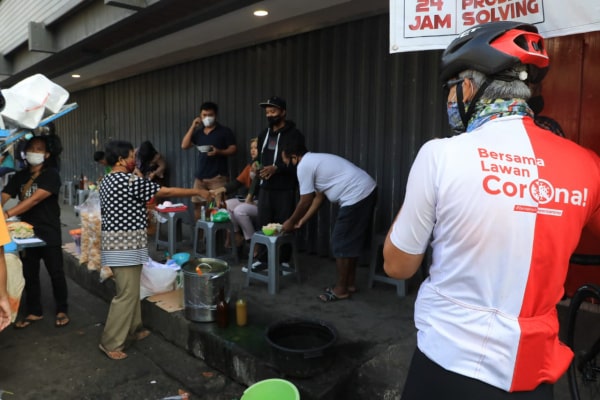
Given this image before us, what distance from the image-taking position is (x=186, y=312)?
4305 mm

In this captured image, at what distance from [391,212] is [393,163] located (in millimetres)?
610

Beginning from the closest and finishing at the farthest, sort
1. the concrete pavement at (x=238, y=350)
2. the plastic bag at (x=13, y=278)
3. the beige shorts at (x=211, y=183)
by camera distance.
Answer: the concrete pavement at (x=238, y=350) < the plastic bag at (x=13, y=278) < the beige shorts at (x=211, y=183)

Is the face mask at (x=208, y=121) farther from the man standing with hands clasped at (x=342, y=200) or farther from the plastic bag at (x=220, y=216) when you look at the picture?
the man standing with hands clasped at (x=342, y=200)

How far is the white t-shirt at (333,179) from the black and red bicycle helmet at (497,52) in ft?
10.5

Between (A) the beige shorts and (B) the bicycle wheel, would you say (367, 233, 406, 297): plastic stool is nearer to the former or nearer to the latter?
(B) the bicycle wheel

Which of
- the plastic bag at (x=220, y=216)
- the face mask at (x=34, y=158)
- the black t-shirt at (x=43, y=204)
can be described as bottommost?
the plastic bag at (x=220, y=216)

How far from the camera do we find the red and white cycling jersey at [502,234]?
1260 millimetres

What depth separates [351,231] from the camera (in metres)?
4.74

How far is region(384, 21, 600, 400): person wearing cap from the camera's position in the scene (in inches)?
49.8

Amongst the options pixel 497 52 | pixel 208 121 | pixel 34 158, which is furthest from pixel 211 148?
pixel 497 52

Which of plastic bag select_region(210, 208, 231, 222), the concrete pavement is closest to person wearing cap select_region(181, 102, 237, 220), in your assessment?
plastic bag select_region(210, 208, 231, 222)

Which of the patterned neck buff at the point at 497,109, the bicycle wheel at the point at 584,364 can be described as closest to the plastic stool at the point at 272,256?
the bicycle wheel at the point at 584,364

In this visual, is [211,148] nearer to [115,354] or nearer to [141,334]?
[141,334]

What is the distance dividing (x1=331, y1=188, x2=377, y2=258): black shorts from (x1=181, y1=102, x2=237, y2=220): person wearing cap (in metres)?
3.06
